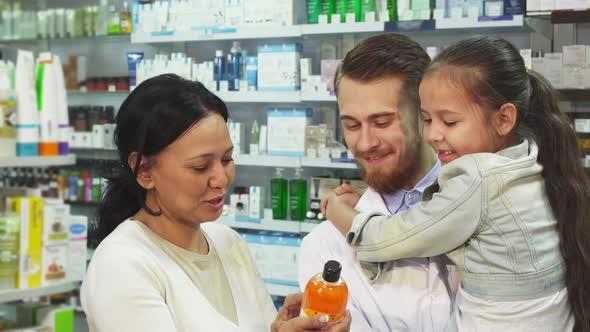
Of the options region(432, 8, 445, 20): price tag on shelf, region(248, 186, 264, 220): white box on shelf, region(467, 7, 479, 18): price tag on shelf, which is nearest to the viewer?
region(467, 7, 479, 18): price tag on shelf

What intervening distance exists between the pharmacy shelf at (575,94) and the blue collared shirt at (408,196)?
8.21 feet

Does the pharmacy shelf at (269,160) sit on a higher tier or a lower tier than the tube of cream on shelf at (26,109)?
lower

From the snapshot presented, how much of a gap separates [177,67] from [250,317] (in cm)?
407

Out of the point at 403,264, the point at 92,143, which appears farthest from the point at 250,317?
the point at 92,143

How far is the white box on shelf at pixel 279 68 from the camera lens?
5086 millimetres

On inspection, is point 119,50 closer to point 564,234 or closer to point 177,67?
point 177,67

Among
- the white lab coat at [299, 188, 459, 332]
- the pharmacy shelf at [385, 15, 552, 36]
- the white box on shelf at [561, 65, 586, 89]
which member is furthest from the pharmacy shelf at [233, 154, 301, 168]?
the white lab coat at [299, 188, 459, 332]

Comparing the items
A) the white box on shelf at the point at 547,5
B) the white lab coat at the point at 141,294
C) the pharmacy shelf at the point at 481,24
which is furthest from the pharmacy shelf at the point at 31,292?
the white box on shelf at the point at 547,5

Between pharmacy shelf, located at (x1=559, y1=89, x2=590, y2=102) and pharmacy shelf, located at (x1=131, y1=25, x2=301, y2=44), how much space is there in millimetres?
1833

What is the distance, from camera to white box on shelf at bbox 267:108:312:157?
16.6 ft

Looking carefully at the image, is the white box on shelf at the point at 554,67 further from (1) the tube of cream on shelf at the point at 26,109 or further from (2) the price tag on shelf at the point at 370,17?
(1) the tube of cream on shelf at the point at 26,109

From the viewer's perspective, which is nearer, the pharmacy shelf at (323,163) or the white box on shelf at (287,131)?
the pharmacy shelf at (323,163)

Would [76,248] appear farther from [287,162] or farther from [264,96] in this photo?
[264,96]

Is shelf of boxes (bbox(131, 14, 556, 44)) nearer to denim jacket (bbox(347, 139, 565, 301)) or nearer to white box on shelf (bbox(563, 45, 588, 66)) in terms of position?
white box on shelf (bbox(563, 45, 588, 66))
